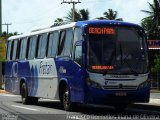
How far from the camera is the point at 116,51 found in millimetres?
19188

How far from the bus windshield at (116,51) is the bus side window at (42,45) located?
15.2 feet

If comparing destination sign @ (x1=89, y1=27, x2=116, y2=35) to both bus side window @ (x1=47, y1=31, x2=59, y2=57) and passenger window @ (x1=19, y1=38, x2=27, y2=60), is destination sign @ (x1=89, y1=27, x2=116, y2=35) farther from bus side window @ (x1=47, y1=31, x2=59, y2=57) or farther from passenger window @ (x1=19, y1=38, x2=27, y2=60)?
passenger window @ (x1=19, y1=38, x2=27, y2=60)

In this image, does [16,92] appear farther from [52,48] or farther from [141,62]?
[141,62]

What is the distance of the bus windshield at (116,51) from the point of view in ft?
62.2

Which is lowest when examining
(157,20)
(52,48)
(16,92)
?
(16,92)

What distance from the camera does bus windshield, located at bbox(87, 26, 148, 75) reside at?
62.2ft

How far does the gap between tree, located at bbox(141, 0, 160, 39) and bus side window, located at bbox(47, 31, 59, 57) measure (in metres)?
46.9

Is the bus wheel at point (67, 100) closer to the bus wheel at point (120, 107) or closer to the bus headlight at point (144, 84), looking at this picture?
the bus wheel at point (120, 107)

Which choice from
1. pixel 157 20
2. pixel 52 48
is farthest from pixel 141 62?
pixel 157 20

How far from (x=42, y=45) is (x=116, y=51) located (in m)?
5.45

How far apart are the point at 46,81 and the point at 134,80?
16.9 ft

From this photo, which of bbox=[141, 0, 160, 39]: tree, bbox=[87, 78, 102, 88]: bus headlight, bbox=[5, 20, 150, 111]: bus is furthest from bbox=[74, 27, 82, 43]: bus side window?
bbox=[141, 0, 160, 39]: tree

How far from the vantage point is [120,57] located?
19188 mm

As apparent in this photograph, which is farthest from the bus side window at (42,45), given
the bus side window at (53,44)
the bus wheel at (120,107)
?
the bus wheel at (120,107)
